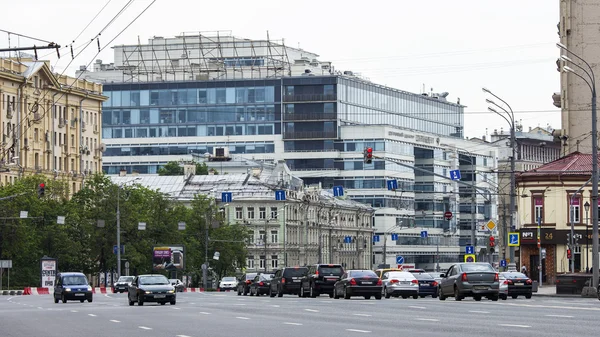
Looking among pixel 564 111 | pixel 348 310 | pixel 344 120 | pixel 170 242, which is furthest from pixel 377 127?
pixel 348 310

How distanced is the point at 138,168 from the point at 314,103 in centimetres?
2387

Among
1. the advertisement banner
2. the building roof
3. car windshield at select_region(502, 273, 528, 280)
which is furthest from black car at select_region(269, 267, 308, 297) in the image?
the advertisement banner

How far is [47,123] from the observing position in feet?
416

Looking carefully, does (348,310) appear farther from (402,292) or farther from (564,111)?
(564,111)

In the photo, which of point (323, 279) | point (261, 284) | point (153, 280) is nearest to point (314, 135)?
point (261, 284)

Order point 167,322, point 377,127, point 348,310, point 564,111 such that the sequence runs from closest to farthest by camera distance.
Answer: point 167,322 → point 348,310 → point 564,111 → point 377,127

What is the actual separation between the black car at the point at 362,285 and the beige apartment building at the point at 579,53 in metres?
47.7

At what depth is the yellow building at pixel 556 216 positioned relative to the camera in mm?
94125

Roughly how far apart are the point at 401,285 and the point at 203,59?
11874 cm

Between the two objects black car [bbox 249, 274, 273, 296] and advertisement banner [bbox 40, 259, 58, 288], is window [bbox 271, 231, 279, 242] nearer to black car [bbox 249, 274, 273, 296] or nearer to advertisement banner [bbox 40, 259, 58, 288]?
advertisement banner [bbox 40, 259, 58, 288]

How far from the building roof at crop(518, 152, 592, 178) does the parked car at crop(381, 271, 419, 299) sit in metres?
33.1

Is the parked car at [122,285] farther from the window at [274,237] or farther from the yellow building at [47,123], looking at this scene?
the window at [274,237]

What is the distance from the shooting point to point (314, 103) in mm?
171500

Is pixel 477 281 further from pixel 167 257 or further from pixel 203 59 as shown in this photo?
pixel 203 59
